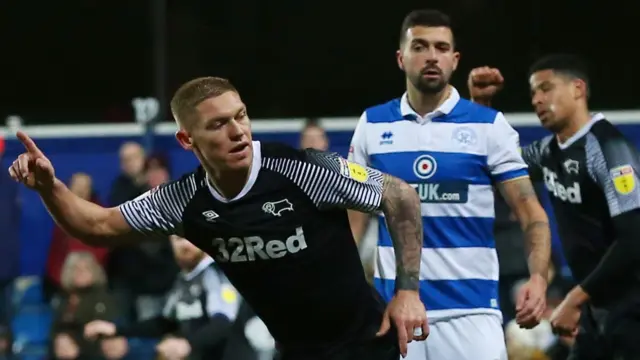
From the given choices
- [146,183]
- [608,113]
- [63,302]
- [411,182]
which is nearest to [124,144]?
[146,183]

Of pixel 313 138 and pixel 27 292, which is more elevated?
pixel 313 138

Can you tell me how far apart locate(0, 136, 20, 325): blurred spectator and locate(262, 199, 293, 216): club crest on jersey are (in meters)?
5.12

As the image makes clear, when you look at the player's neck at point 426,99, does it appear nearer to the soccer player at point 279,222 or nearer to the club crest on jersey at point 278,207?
the soccer player at point 279,222

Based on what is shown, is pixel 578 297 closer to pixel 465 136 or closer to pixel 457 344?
pixel 457 344

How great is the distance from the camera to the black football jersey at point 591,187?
19.6 ft

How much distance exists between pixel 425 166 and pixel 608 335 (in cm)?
118

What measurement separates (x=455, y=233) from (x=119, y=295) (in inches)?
148

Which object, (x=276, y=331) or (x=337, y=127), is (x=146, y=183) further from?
(x=276, y=331)

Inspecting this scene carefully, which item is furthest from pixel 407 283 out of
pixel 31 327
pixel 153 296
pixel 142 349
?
pixel 31 327

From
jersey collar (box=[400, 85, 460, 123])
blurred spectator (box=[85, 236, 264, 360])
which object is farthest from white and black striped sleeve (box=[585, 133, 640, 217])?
blurred spectator (box=[85, 236, 264, 360])

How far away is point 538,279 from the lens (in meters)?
5.66

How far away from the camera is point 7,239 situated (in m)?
9.78

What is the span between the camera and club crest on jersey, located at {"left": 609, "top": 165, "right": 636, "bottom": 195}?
5.93 m

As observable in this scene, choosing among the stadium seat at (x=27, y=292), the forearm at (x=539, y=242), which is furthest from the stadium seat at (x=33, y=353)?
the forearm at (x=539, y=242)
